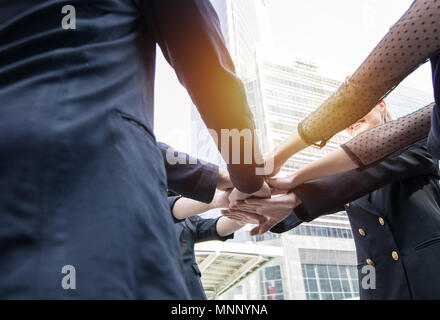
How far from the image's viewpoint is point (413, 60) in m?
1.11

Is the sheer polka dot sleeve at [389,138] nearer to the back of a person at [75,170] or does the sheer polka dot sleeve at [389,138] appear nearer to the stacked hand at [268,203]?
the stacked hand at [268,203]

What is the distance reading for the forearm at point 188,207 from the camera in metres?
2.14

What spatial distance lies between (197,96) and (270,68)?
52.5m

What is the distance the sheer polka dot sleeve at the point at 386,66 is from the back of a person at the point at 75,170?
1015 millimetres

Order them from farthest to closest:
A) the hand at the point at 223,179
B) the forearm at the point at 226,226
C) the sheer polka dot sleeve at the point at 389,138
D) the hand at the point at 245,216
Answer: the forearm at the point at 226,226 < the hand at the point at 245,216 < the hand at the point at 223,179 < the sheer polka dot sleeve at the point at 389,138

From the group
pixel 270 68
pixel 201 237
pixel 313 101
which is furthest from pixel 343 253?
pixel 201 237

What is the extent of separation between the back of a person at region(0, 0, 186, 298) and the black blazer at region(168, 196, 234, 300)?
5.83ft

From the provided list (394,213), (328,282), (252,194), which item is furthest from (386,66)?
(328,282)

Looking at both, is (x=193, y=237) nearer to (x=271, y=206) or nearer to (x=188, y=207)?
(x=188, y=207)

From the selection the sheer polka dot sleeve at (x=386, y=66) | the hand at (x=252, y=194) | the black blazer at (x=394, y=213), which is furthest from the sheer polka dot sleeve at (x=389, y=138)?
the hand at (x=252, y=194)

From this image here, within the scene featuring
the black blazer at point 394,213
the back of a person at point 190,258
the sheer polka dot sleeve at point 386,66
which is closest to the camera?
the sheer polka dot sleeve at point 386,66

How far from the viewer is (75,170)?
1.79 ft
